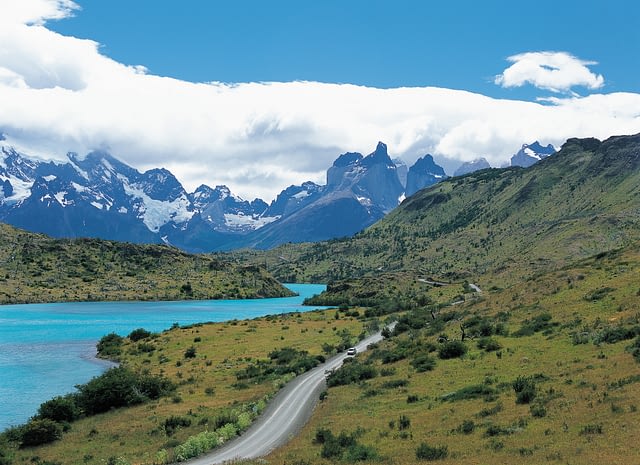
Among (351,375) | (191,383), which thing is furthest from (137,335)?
(351,375)

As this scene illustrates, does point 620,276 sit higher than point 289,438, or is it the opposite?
point 620,276

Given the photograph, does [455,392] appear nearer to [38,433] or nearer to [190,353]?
[38,433]

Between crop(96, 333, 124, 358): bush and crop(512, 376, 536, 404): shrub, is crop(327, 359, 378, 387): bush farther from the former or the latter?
crop(96, 333, 124, 358): bush

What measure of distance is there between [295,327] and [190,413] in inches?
3222

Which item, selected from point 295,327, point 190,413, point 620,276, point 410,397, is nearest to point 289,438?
point 410,397

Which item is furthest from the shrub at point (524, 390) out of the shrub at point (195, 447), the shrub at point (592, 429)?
the shrub at point (195, 447)

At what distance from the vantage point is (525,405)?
135 ft

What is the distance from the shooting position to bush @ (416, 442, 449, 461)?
32125 mm

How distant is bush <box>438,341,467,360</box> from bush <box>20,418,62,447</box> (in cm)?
4290

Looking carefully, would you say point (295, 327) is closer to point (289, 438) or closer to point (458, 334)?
point (458, 334)

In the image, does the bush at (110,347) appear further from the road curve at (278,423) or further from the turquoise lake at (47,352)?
the road curve at (278,423)

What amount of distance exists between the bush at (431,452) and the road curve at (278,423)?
1400 cm

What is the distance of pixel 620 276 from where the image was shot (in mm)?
88625

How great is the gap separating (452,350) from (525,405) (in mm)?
28179
